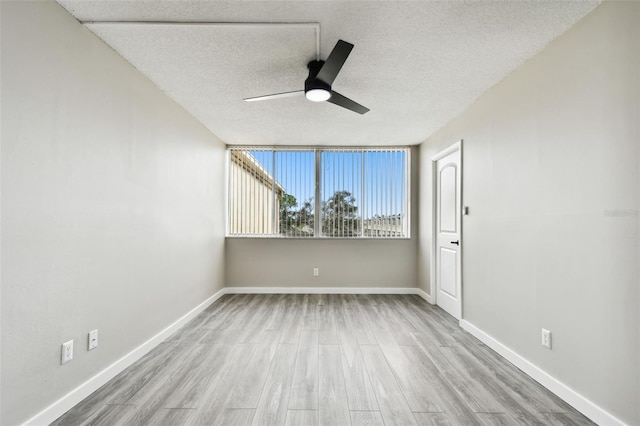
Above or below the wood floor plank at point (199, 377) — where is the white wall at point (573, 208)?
above

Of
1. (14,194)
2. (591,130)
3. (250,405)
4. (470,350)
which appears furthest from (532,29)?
(14,194)

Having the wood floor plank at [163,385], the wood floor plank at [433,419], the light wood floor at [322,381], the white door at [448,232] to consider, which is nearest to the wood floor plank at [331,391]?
the light wood floor at [322,381]

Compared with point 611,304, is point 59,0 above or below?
above

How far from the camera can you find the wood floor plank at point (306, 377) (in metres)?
1.90

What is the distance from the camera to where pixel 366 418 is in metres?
1.75

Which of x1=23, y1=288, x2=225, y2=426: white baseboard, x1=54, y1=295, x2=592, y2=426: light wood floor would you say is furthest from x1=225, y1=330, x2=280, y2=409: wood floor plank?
x1=23, y1=288, x2=225, y2=426: white baseboard

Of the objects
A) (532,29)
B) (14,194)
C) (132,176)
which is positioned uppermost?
(532,29)

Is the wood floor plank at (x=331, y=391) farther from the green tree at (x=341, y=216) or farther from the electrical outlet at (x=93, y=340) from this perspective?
the green tree at (x=341, y=216)

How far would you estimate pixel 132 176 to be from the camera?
243 cm

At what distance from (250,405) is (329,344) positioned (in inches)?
42.6

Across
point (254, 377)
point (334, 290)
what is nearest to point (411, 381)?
point (254, 377)

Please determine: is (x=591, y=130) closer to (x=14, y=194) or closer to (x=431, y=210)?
(x=431, y=210)

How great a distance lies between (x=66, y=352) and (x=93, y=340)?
215 millimetres

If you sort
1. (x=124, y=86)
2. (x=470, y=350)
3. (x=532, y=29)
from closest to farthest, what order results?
(x=532, y=29) → (x=124, y=86) → (x=470, y=350)
